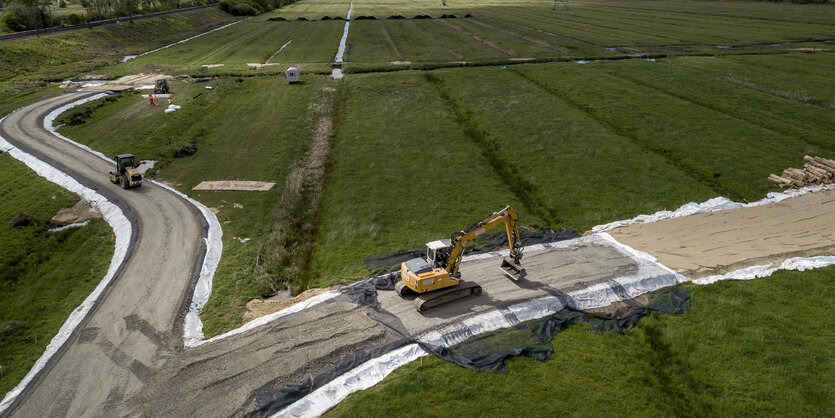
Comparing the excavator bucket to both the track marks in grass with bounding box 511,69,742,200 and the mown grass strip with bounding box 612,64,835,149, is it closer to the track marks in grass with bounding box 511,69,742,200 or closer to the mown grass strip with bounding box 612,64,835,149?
the track marks in grass with bounding box 511,69,742,200

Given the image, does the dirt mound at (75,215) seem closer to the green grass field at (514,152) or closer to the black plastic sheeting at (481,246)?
the green grass field at (514,152)

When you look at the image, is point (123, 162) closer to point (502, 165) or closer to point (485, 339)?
point (502, 165)

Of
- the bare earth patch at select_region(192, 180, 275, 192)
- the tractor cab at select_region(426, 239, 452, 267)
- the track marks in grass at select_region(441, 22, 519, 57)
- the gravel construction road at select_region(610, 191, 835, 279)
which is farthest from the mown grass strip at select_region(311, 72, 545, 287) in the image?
the track marks in grass at select_region(441, 22, 519, 57)

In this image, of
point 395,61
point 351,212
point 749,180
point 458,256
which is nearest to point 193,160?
point 351,212

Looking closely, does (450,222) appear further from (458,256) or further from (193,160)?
(193,160)

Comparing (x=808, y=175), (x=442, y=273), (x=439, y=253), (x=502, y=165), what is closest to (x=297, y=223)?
(x=439, y=253)
